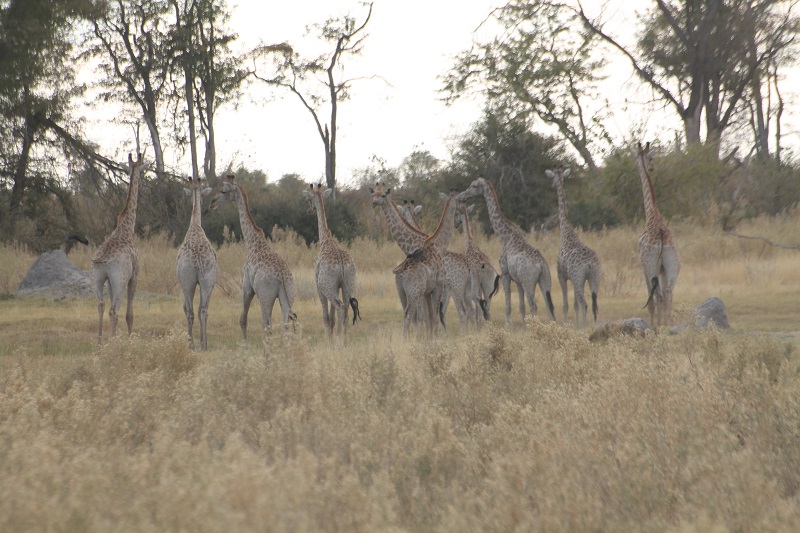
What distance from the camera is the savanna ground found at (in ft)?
12.4

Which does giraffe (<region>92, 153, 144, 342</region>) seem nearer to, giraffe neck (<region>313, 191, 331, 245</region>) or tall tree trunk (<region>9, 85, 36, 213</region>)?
giraffe neck (<region>313, 191, 331, 245</region>)

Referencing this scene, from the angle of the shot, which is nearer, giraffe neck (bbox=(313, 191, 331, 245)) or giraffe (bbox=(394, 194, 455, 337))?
giraffe (bbox=(394, 194, 455, 337))

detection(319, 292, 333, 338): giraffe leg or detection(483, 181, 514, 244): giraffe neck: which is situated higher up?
detection(483, 181, 514, 244): giraffe neck

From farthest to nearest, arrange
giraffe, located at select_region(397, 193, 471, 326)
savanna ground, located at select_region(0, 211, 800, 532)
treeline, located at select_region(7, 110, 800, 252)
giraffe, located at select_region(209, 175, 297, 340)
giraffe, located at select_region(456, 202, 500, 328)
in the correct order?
treeline, located at select_region(7, 110, 800, 252)
giraffe, located at select_region(456, 202, 500, 328)
giraffe, located at select_region(397, 193, 471, 326)
giraffe, located at select_region(209, 175, 297, 340)
savanna ground, located at select_region(0, 211, 800, 532)

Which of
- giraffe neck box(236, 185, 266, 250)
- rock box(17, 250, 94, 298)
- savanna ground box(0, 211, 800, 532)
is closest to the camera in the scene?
savanna ground box(0, 211, 800, 532)

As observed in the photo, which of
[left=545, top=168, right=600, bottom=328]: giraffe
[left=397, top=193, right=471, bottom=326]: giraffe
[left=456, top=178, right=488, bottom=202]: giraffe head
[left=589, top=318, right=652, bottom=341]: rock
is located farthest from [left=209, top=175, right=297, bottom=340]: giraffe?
[left=456, top=178, right=488, bottom=202]: giraffe head

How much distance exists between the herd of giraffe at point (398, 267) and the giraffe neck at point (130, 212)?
0.01 meters

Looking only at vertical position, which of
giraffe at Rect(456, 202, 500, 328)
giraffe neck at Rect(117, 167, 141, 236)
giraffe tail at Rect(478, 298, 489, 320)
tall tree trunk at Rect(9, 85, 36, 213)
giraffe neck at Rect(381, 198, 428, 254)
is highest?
tall tree trunk at Rect(9, 85, 36, 213)

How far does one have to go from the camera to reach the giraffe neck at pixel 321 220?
11576 mm

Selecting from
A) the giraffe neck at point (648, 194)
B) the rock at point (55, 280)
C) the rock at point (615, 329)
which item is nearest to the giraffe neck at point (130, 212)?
the rock at point (55, 280)

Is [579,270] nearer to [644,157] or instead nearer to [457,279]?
[457,279]

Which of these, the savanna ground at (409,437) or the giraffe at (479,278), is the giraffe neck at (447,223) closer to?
the giraffe at (479,278)

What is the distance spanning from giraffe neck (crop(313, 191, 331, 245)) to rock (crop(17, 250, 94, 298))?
7.21 m

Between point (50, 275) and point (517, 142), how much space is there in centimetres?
1851
